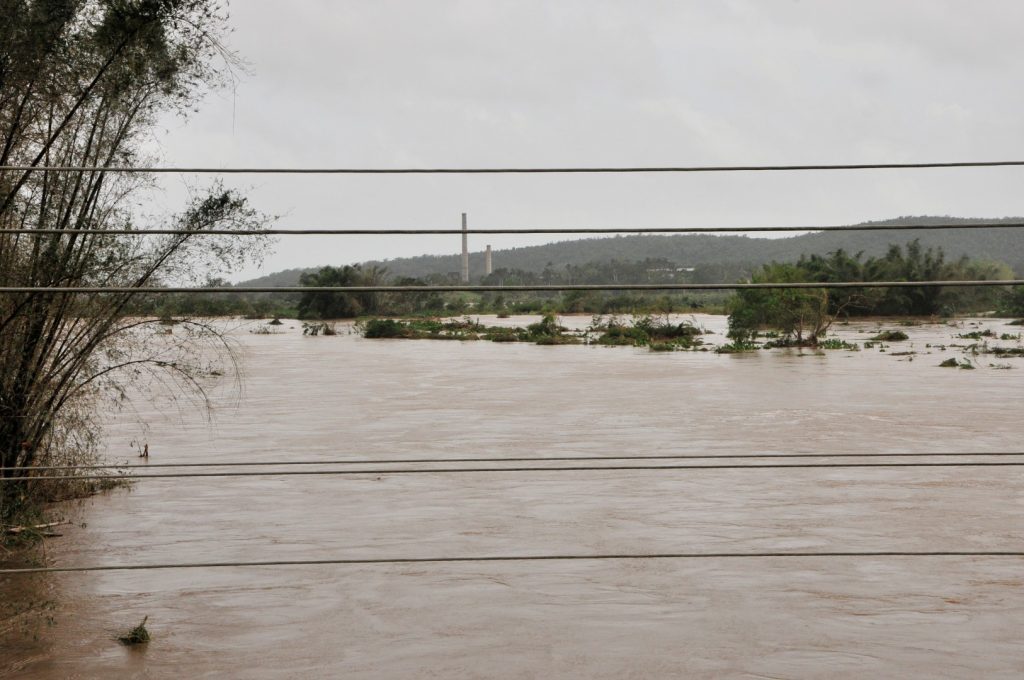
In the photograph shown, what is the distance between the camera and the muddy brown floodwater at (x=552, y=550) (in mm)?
6723

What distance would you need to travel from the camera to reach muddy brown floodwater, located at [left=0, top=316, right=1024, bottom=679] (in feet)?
22.1

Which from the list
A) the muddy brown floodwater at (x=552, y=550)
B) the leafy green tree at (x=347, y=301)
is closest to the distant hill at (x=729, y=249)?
the leafy green tree at (x=347, y=301)

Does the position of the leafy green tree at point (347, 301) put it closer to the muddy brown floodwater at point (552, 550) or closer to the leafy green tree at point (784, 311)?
the leafy green tree at point (784, 311)

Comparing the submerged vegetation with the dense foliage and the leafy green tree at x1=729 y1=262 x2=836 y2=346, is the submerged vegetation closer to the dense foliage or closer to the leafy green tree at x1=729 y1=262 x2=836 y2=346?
the leafy green tree at x1=729 y1=262 x2=836 y2=346

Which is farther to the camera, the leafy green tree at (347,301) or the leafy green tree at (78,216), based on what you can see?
the leafy green tree at (347,301)

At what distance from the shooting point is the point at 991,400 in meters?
20.2

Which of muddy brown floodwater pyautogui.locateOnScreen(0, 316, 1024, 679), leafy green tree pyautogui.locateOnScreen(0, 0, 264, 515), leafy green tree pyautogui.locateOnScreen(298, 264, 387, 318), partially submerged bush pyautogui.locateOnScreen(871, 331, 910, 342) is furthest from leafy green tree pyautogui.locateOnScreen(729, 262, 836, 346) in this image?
leafy green tree pyautogui.locateOnScreen(0, 0, 264, 515)

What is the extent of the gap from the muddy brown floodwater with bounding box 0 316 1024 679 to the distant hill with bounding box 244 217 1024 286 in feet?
78.2

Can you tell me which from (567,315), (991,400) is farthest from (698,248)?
(991,400)

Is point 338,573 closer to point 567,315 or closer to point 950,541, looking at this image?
point 950,541

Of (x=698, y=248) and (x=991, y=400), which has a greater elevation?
(x=698, y=248)

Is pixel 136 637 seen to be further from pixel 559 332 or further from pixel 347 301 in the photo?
pixel 347 301

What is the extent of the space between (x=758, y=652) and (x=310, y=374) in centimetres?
2171

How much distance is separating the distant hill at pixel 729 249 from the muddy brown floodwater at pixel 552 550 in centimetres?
2383
